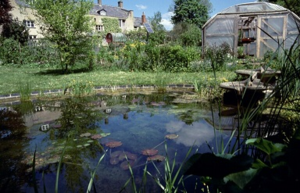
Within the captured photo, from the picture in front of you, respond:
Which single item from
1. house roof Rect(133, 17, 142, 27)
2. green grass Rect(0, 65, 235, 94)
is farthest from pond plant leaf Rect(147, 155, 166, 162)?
house roof Rect(133, 17, 142, 27)

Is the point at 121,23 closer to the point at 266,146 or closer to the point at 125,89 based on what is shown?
the point at 125,89

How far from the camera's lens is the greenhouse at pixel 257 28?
37.9ft

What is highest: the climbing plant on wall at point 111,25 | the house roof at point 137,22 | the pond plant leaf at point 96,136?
the house roof at point 137,22

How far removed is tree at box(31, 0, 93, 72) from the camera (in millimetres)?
8461

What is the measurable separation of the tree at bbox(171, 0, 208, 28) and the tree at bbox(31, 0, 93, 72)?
1247 inches

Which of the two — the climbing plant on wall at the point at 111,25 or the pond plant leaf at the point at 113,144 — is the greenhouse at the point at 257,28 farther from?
the climbing plant on wall at the point at 111,25

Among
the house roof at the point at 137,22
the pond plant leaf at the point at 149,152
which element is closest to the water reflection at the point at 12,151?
the pond plant leaf at the point at 149,152

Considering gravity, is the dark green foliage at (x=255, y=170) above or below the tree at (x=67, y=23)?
below

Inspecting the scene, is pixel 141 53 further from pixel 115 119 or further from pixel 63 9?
pixel 115 119

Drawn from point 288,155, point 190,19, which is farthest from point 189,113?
point 190,19

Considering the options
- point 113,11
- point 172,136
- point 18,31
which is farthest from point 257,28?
point 113,11

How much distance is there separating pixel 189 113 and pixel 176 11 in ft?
129

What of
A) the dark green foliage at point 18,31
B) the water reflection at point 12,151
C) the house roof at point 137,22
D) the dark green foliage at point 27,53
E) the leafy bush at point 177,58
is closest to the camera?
the water reflection at point 12,151

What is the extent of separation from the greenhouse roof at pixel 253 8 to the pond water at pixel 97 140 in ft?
31.6
